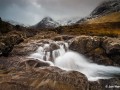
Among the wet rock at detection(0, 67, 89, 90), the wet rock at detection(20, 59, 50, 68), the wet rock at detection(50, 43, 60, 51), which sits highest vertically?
the wet rock at detection(50, 43, 60, 51)

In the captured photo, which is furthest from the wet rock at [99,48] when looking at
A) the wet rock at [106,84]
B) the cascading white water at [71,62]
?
the wet rock at [106,84]

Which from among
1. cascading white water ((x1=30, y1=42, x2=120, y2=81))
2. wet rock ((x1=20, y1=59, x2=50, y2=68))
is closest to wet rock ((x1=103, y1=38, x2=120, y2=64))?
cascading white water ((x1=30, y1=42, x2=120, y2=81))

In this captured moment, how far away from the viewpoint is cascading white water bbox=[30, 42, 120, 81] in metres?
67.3

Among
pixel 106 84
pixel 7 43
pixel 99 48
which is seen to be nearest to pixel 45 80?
pixel 106 84

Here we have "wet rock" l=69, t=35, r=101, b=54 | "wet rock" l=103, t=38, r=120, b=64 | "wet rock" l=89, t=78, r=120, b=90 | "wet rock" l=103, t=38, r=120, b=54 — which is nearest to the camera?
"wet rock" l=89, t=78, r=120, b=90

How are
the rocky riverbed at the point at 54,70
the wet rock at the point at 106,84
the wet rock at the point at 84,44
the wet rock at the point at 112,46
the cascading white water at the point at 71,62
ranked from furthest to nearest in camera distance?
1. the wet rock at the point at 84,44
2. the wet rock at the point at 112,46
3. the cascading white water at the point at 71,62
4. the wet rock at the point at 106,84
5. the rocky riverbed at the point at 54,70

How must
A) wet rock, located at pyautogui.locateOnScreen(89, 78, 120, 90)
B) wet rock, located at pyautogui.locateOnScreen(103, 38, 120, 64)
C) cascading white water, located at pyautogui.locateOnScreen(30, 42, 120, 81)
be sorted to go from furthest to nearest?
wet rock, located at pyautogui.locateOnScreen(103, 38, 120, 64) → cascading white water, located at pyautogui.locateOnScreen(30, 42, 120, 81) → wet rock, located at pyautogui.locateOnScreen(89, 78, 120, 90)

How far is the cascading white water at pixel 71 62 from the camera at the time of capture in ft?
221

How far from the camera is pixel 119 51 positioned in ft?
248

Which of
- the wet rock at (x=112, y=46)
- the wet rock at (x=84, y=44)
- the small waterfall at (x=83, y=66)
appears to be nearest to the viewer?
the small waterfall at (x=83, y=66)

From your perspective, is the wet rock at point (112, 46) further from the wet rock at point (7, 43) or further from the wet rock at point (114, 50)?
the wet rock at point (7, 43)

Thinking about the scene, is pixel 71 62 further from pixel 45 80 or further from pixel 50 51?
pixel 45 80

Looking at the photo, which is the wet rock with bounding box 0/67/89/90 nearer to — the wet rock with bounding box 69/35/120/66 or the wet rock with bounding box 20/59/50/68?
the wet rock with bounding box 20/59/50/68

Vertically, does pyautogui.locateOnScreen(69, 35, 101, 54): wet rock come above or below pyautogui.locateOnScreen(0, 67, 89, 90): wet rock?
above
